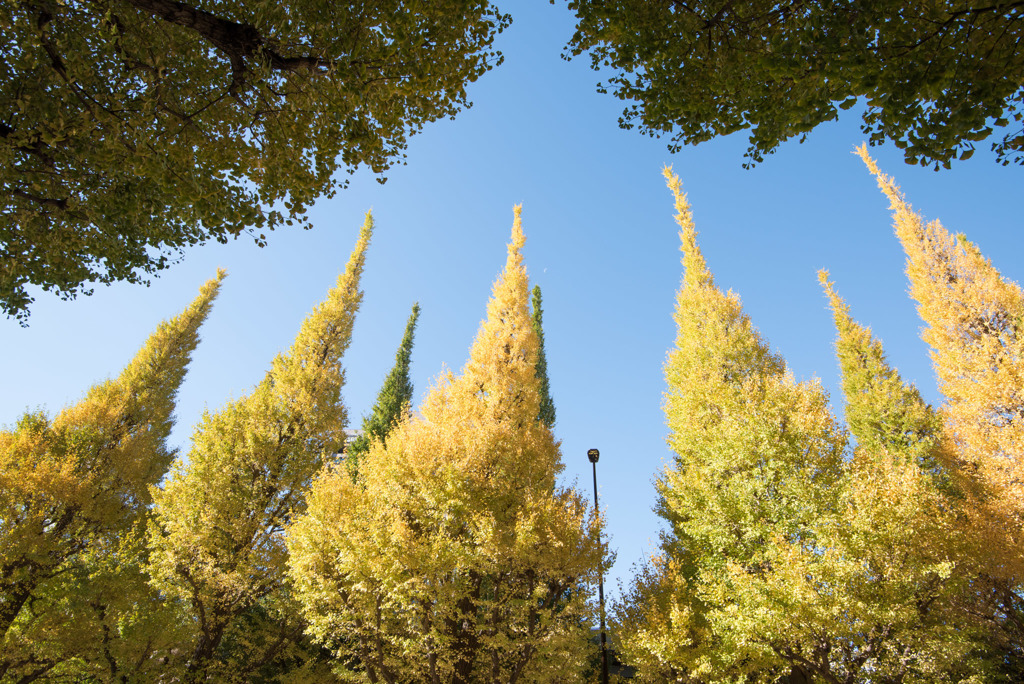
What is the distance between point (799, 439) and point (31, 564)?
67.5ft

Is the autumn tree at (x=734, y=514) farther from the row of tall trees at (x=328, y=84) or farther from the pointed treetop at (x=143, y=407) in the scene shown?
the pointed treetop at (x=143, y=407)

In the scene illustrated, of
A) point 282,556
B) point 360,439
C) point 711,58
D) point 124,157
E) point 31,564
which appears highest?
point 360,439

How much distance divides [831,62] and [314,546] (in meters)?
12.4

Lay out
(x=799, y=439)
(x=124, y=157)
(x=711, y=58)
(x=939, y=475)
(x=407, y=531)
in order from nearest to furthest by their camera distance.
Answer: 1. (x=711, y=58)
2. (x=124, y=157)
3. (x=407, y=531)
4. (x=799, y=439)
5. (x=939, y=475)

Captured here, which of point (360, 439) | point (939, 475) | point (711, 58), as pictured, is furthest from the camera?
point (360, 439)

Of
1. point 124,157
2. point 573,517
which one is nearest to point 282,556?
point 573,517

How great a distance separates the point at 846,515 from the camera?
984cm

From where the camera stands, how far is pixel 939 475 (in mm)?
14320

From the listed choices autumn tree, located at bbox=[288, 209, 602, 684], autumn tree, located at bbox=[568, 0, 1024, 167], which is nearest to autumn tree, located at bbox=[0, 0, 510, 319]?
autumn tree, located at bbox=[568, 0, 1024, 167]

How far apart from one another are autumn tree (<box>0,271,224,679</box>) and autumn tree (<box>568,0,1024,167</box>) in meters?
17.1

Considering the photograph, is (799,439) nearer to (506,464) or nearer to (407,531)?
(506,464)

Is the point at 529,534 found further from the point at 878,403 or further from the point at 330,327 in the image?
the point at 878,403

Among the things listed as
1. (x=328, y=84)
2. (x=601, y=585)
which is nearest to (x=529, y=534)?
(x=601, y=585)

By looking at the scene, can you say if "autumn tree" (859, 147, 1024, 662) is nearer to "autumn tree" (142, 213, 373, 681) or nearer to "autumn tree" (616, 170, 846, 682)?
"autumn tree" (616, 170, 846, 682)
